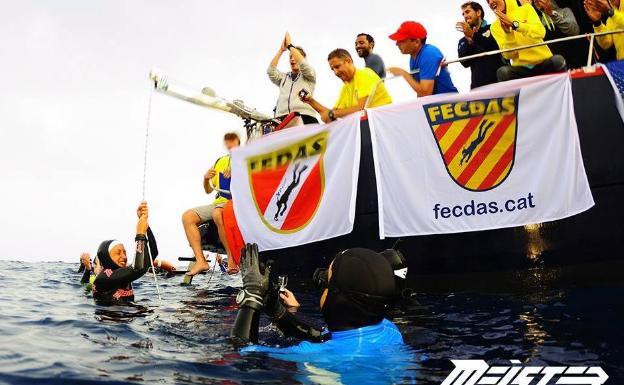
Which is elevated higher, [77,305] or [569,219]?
[569,219]

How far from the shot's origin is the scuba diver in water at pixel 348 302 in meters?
3.33

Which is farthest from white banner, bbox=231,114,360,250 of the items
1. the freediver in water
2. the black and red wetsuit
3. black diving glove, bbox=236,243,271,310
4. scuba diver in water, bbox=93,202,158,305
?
black diving glove, bbox=236,243,271,310

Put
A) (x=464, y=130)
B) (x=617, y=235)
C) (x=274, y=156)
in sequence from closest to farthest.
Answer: (x=617, y=235), (x=464, y=130), (x=274, y=156)

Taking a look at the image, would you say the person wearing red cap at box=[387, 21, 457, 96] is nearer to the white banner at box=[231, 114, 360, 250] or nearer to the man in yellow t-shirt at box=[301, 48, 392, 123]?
the man in yellow t-shirt at box=[301, 48, 392, 123]

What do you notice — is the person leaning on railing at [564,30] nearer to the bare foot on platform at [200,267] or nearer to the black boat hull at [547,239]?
the black boat hull at [547,239]

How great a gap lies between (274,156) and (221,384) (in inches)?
202

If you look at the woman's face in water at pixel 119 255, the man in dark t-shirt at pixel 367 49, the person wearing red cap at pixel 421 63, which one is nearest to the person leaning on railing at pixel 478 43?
the person wearing red cap at pixel 421 63

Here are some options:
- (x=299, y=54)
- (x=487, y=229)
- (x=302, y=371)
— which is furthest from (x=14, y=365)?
(x=299, y=54)

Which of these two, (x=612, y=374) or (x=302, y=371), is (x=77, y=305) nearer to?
(x=302, y=371)

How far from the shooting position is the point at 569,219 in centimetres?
608

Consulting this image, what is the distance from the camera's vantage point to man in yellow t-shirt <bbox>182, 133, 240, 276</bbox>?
880 cm

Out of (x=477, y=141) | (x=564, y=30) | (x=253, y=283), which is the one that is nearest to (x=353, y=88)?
(x=477, y=141)

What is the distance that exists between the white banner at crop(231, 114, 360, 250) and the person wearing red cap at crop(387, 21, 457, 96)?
0.92 meters

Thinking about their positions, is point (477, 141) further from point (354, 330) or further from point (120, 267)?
point (120, 267)
